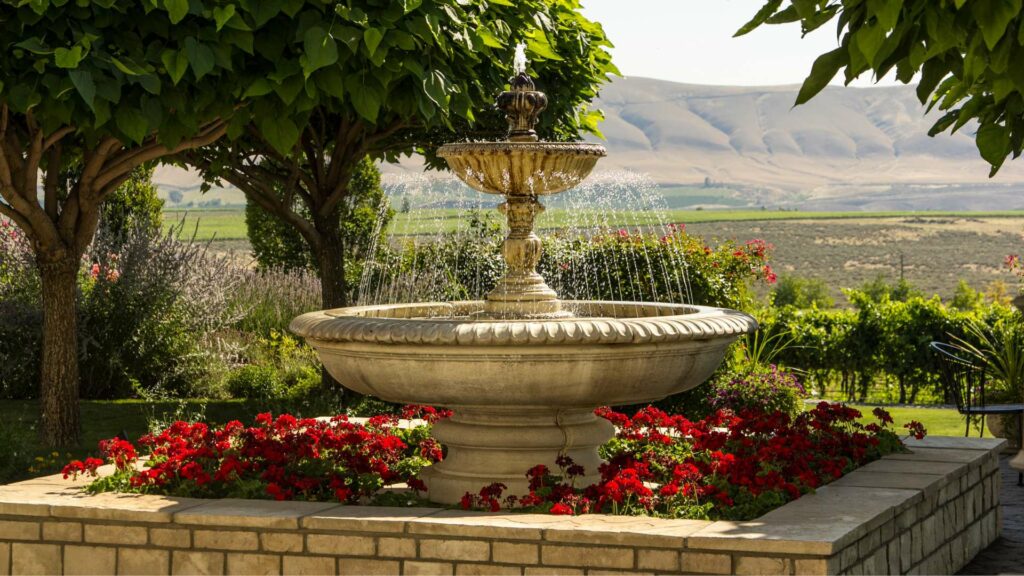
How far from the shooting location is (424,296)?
13.6 metres

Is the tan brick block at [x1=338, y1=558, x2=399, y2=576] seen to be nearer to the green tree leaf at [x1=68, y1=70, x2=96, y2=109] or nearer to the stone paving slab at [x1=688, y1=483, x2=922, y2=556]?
the stone paving slab at [x1=688, y1=483, x2=922, y2=556]

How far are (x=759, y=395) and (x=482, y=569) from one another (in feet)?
19.2

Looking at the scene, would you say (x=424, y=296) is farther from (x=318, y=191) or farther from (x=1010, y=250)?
(x=1010, y=250)

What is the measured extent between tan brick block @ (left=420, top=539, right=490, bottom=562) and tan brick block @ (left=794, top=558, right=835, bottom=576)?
4.19ft

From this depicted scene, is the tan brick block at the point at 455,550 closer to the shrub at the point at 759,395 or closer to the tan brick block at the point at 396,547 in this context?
the tan brick block at the point at 396,547

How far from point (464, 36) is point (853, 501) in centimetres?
379

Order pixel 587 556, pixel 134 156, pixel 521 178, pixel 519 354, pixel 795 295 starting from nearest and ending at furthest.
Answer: pixel 587 556 → pixel 519 354 → pixel 521 178 → pixel 134 156 → pixel 795 295

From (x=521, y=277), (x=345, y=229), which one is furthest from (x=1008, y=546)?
(x=345, y=229)

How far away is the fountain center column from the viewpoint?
22.7 feet

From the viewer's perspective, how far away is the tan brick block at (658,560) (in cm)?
491

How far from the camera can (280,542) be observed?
5.44m

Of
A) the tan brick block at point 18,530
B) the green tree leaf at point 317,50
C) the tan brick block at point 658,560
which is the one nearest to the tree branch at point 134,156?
the green tree leaf at point 317,50

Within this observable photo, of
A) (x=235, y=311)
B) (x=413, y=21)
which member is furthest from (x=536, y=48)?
(x=235, y=311)

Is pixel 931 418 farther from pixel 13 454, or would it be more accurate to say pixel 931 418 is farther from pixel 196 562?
pixel 196 562
